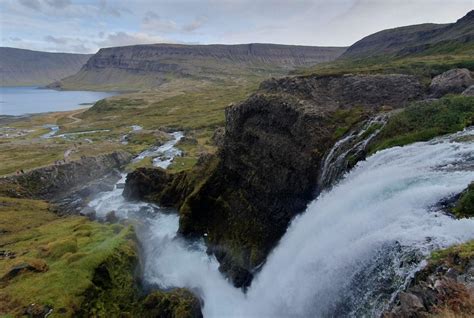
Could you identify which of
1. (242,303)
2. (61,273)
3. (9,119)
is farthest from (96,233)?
(9,119)

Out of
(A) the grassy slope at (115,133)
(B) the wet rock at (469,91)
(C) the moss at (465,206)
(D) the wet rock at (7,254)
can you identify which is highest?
(B) the wet rock at (469,91)

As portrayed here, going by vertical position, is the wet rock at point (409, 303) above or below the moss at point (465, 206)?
below

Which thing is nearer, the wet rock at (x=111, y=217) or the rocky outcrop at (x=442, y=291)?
the rocky outcrop at (x=442, y=291)

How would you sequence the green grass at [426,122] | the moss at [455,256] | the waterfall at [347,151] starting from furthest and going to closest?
the waterfall at [347,151]
the green grass at [426,122]
the moss at [455,256]

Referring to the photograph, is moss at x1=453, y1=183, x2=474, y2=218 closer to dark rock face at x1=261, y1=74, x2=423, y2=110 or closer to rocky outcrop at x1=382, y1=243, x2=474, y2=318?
rocky outcrop at x1=382, y1=243, x2=474, y2=318

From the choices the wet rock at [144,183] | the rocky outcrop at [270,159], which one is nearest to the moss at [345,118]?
the rocky outcrop at [270,159]

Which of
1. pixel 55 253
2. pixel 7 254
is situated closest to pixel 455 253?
pixel 55 253

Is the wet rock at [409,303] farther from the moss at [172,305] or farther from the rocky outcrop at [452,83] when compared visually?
the rocky outcrop at [452,83]
